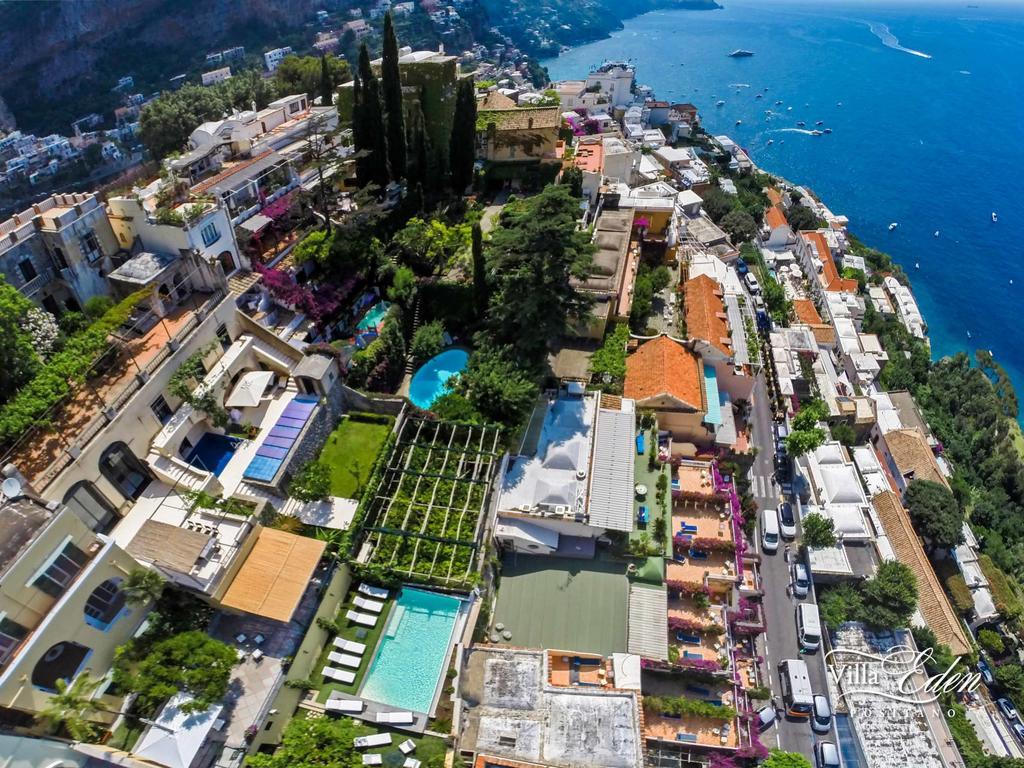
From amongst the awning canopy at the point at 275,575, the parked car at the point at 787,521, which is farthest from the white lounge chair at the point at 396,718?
the parked car at the point at 787,521

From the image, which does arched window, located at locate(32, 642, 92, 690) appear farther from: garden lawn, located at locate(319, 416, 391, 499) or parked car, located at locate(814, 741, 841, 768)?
parked car, located at locate(814, 741, 841, 768)

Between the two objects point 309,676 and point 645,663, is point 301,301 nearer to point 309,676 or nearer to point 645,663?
point 309,676

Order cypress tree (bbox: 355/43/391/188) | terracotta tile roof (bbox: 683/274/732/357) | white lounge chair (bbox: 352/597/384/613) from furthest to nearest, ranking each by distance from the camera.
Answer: terracotta tile roof (bbox: 683/274/732/357)
cypress tree (bbox: 355/43/391/188)
white lounge chair (bbox: 352/597/384/613)

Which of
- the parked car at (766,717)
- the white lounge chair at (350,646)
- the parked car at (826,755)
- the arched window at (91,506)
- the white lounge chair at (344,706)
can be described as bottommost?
the parked car at (826,755)

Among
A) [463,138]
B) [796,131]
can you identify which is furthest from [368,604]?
[796,131]

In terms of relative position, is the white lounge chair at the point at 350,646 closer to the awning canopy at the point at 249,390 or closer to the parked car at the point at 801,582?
the awning canopy at the point at 249,390

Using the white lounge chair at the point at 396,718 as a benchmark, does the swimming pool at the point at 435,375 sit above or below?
above

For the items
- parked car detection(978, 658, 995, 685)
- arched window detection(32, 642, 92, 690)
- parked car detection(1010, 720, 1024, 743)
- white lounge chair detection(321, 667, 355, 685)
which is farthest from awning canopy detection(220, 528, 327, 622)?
parked car detection(1010, 720, 1024, 743)
